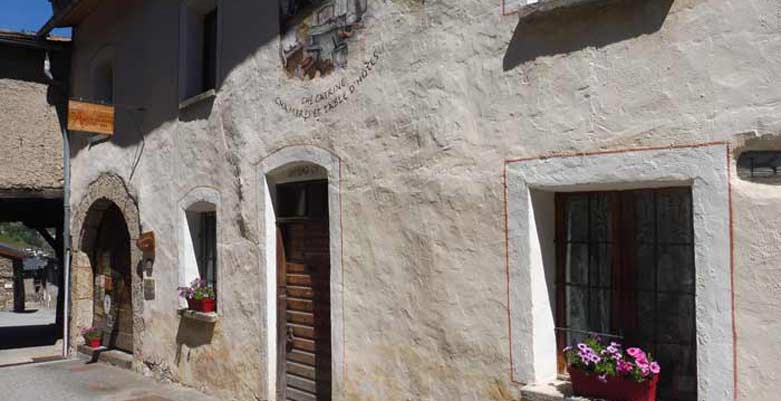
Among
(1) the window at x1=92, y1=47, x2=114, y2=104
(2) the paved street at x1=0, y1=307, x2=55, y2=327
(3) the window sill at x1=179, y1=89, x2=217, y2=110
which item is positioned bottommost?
(2) the paved street at x1=0, y1=307, x2=55, y2=327

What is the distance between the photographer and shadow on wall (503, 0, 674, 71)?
3.83 m

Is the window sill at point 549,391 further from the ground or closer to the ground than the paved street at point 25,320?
further from the ground

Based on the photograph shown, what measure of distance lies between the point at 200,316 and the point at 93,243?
4312mm

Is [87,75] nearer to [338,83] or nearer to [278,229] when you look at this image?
[278,229]

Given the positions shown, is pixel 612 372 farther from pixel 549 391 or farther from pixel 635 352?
pixel 549 391

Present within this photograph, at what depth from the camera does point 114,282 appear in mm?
10484

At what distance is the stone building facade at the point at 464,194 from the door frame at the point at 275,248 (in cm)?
2

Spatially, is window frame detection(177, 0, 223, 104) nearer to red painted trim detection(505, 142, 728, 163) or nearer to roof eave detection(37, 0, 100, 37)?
roof eave detection(37, 0, 100, 37)

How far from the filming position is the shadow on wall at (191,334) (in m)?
7.55

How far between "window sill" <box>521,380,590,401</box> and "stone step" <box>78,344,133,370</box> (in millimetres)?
6634

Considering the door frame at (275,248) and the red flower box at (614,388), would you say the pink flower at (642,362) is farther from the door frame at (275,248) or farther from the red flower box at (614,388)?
the door frame at (275,248)

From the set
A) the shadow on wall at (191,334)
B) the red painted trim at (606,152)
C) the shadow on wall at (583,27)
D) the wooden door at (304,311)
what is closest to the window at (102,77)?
the shadow on wall at (191,334)

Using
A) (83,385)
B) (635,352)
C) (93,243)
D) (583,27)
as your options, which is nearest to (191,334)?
(83,385)

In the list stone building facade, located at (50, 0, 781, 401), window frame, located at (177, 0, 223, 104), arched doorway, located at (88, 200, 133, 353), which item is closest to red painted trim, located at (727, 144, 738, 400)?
stone building facade, located at (50, 0, 781, 401)
